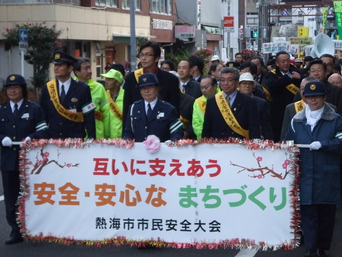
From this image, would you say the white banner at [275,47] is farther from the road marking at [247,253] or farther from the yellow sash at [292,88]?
the road marking at [247,253]

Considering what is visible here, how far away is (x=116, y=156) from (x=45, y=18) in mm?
27163

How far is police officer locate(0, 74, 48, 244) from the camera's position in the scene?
792 cm

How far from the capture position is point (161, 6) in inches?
1996

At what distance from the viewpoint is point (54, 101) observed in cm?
873

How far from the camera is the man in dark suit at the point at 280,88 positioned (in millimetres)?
11242

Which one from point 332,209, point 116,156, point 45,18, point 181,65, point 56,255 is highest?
point 45,18

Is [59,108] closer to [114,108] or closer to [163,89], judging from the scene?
[163,89]

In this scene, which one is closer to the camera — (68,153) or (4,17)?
(68,153)

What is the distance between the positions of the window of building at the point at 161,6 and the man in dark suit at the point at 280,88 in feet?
123

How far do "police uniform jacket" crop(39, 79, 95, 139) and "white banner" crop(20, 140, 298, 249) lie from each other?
1.11m

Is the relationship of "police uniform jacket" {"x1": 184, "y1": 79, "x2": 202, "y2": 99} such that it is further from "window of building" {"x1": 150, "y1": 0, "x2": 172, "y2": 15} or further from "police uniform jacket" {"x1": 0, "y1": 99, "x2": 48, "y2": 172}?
"window of building" {"x1": 150, "y1": 0, "x2": 172, "y2": 15}

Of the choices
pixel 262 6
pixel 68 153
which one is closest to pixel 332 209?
pixel 68 153

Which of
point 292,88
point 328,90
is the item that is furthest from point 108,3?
point 328,90

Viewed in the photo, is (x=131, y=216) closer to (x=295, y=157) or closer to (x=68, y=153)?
(x=68, y=153)
